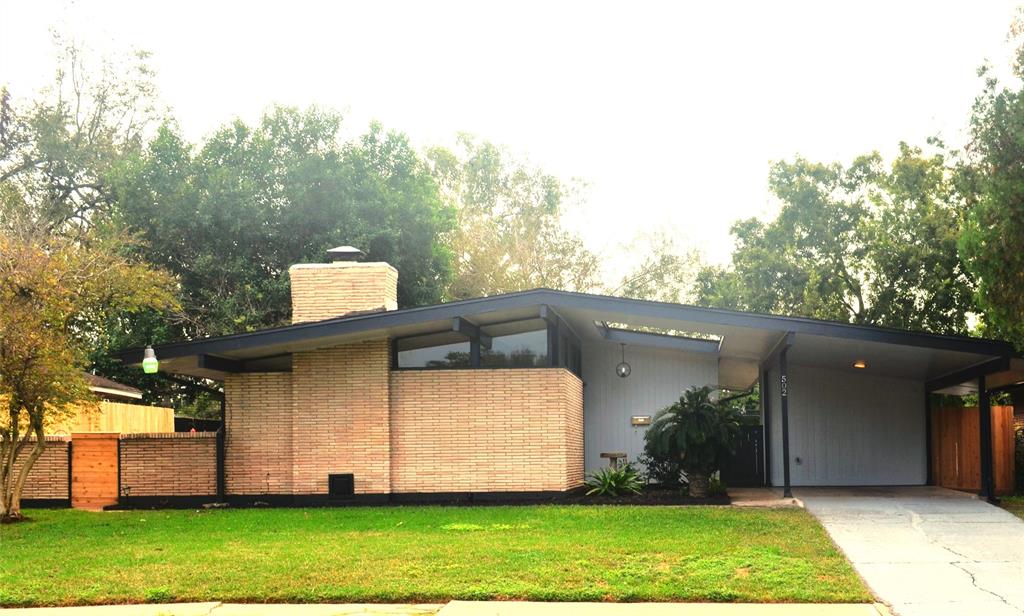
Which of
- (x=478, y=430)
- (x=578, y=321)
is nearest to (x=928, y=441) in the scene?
(x=578, y=321)

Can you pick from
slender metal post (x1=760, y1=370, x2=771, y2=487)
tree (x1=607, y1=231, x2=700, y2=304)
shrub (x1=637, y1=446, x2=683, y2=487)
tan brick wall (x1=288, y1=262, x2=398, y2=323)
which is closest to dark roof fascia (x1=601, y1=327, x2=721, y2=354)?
shrub (x1=637, y1=446, x2=683, y2=487)

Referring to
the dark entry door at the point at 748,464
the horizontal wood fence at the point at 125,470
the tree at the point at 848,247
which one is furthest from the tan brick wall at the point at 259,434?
the tree at the point at 848,247

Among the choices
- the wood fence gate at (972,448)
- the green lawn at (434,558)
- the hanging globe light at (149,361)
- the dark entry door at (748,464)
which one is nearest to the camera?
the green lawn at (434,558)

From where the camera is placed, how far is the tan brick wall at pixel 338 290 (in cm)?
1989

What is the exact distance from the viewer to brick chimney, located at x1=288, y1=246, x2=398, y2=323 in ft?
65.3

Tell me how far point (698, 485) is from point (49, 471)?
11.7m

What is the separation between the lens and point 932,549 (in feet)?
40.8

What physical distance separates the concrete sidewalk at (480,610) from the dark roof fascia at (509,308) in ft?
26.9

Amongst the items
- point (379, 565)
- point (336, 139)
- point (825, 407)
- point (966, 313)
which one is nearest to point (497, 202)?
point (336, 139)

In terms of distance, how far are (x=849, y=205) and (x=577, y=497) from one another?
66.2ft

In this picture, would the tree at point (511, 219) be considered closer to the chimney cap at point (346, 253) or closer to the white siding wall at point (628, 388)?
the white siding wall at point (628, 388)

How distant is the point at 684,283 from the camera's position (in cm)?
4878

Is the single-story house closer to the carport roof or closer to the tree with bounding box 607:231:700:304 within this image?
the carport roof

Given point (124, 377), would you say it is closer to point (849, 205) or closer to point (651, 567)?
point (849, 205)
